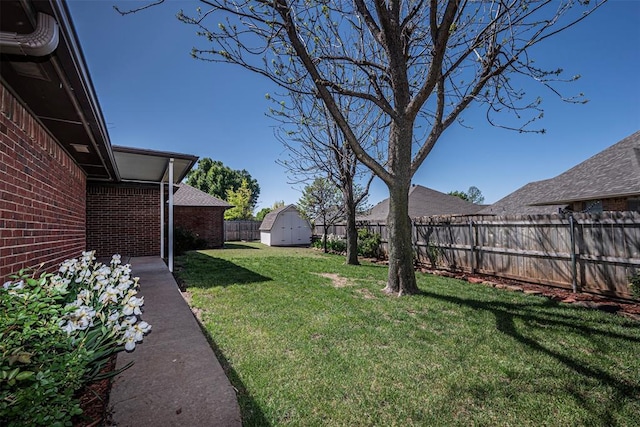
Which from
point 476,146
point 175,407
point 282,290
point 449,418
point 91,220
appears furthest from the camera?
point 476,146

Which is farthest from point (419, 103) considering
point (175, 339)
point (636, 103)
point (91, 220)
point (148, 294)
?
point (91, 220)

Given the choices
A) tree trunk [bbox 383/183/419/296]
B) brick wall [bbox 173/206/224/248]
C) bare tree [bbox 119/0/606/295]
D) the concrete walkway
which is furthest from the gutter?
brick wall [bbox 173/206/224/248]

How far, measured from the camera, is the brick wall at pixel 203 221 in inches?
694

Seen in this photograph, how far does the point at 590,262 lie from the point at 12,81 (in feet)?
28.9

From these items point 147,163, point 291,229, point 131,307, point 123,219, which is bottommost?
point 131,307

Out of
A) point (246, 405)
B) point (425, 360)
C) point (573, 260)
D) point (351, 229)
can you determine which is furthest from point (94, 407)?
point (351, 229)

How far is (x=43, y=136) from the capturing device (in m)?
3.45

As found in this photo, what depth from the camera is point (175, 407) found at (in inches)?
74.7

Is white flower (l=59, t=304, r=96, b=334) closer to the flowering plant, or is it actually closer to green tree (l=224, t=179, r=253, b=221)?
the flowering plant

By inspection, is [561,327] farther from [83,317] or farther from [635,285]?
[83,317]

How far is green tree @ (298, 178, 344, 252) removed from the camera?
15.0 meters

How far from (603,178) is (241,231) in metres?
23.5

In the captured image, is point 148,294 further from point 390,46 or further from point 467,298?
point 390,46

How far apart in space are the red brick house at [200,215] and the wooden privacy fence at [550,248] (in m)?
14.0
